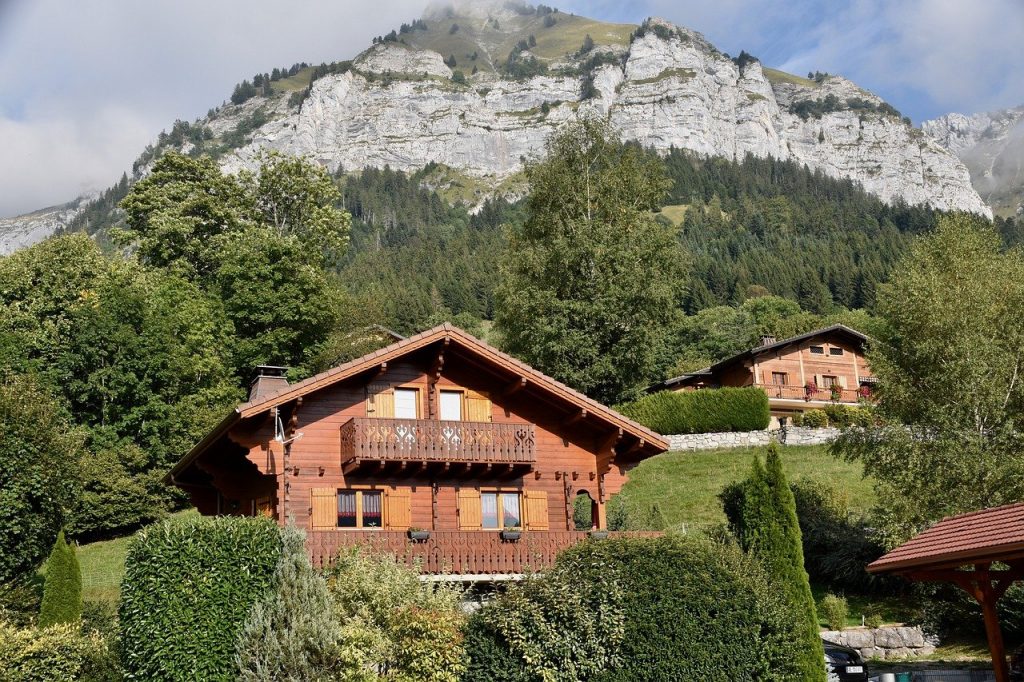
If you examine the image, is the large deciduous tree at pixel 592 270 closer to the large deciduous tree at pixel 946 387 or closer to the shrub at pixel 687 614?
the large deciduous tree at pixel 946 387

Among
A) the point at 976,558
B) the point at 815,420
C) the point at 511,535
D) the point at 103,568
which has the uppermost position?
the point at 815,420

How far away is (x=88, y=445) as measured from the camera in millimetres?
43656

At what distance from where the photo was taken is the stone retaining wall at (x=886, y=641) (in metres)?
27.1

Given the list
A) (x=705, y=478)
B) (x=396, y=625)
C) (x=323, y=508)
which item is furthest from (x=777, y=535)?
(x=705, y=478)

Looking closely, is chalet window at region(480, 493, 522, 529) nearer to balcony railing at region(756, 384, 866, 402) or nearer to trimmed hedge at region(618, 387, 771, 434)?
trimmed hedge at region(618, 387, 771, 434)

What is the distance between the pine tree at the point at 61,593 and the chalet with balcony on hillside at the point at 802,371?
133ft

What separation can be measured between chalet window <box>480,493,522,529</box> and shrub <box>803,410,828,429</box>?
909 inches

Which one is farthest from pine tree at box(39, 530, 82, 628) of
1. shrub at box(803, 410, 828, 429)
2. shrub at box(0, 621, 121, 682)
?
shrub at box(803, 410, 828, 429)

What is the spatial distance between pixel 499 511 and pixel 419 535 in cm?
368

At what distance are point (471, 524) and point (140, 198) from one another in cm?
3717

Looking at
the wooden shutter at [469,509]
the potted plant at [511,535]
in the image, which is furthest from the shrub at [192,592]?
the wooden shutter at [469,509]

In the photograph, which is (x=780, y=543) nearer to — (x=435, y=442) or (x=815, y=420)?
(x=435, y=442)

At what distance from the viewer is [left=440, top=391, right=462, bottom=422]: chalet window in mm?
27953

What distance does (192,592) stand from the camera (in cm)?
1923
